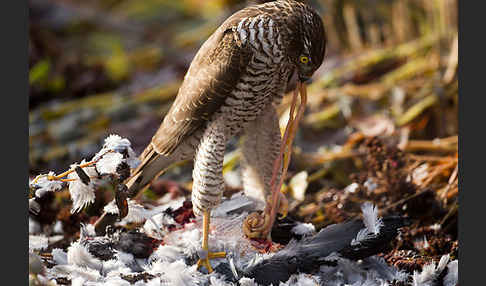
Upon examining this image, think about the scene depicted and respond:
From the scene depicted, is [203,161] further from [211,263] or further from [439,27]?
[439,27]

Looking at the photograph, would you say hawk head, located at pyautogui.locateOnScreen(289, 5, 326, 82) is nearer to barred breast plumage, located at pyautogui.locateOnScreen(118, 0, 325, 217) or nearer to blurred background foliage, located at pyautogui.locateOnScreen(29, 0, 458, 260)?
barred breast plumage, located at pyautogui.locateOnScreen(118, 0, 325, 217)

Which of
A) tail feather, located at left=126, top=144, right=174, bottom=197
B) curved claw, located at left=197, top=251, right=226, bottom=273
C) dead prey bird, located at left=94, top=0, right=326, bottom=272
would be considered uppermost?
dead prey bird, located at left=94, top=0, right=326, bottom=272

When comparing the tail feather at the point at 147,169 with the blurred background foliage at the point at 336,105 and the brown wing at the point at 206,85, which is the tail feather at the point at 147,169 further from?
the blurred background foliage at the point at 336,105

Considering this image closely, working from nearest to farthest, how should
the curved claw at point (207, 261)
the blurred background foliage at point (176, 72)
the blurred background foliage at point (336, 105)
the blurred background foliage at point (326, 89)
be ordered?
the curved claw at point (207, 261) < the blurred background foliage at point (336, 105) < the blurred background foliage at point (326, 89) < the blurred background foliage at point (176, 72)

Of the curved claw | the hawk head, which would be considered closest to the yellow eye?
the hawk head

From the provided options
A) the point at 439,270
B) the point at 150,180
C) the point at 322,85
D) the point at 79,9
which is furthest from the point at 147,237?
the point at 79,9

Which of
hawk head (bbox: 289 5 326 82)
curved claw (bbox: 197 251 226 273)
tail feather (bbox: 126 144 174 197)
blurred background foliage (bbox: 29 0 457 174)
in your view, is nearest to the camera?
hawk head (bbox: 289 5 326 82)

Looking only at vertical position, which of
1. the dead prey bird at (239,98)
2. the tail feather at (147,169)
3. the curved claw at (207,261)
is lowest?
the curved claw at (207,261)

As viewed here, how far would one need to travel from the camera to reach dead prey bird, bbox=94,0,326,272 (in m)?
1.43

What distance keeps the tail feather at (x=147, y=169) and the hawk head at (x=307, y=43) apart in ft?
1.86

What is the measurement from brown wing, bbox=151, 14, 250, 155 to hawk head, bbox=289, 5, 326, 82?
0.43 feet

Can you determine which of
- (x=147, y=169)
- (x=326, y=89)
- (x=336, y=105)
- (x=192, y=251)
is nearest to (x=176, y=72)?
(x=326, y=89)

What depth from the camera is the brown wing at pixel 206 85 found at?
145cm

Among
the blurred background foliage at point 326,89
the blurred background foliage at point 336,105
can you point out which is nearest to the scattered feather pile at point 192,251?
the blurred background foliage at point 336,105
